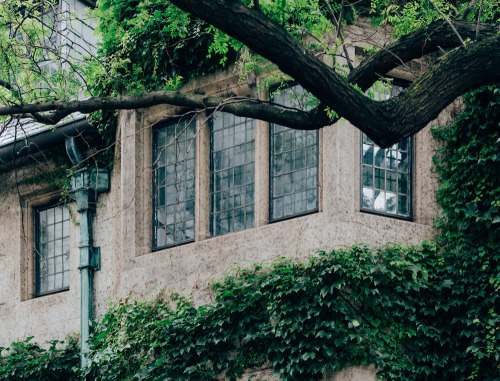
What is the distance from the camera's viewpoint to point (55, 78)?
1132cm

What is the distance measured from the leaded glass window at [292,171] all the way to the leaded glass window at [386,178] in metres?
0.61

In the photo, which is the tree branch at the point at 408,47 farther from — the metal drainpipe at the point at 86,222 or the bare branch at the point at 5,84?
the metal drainpipe at the point at 86,222

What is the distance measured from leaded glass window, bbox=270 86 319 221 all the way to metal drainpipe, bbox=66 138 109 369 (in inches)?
118

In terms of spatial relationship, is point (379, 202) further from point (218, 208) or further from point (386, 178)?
point (218, 208)

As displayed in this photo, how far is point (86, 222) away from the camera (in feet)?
44.5

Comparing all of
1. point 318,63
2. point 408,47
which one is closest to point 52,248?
point 408,47

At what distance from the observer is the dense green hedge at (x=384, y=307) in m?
10.2

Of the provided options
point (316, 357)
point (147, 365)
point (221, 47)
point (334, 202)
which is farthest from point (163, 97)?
point (147, 365)

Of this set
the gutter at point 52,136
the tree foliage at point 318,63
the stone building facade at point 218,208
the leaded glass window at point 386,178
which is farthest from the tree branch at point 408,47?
the gutter at point 52,136

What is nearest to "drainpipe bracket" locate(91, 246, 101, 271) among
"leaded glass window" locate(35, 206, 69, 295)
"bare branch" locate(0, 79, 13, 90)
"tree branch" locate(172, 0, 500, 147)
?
"leaded glass window" locate(35, 206, 69, 295)

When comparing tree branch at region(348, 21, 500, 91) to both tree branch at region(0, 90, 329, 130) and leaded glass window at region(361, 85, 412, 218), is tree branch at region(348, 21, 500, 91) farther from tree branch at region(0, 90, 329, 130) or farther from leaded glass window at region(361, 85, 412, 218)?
leaded glass window at region(361, 85, 412, 218)

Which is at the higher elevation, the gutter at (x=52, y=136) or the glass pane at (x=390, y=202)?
the gutter at (x=52, y=136)

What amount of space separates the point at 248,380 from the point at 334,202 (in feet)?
7.67

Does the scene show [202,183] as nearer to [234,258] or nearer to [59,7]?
[234,258]
